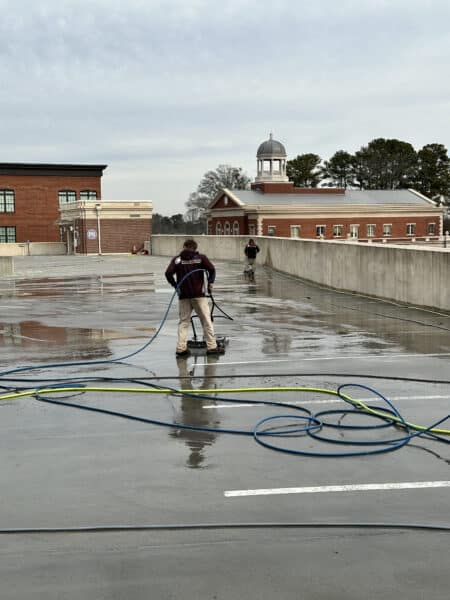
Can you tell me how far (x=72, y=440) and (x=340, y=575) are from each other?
12.3 feet

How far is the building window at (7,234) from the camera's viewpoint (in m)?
89.1

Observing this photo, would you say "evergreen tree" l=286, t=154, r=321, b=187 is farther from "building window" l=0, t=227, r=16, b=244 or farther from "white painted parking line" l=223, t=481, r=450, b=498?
"white painted parking line" l=223, t=481, r=450, b=498

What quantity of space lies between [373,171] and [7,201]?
65.6 meters

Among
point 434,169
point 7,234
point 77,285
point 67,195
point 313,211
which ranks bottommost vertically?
point 77,285

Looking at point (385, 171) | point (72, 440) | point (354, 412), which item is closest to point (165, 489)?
point (72, 440)

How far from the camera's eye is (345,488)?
622cm

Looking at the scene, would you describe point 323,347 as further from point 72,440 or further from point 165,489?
point 165,489

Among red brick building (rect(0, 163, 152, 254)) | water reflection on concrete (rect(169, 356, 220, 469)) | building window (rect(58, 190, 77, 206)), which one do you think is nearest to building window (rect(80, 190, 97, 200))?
red brick building (rect(0, 163, 152, 254))

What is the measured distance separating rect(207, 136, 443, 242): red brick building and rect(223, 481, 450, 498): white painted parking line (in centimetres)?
8318

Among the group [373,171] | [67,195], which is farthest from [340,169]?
[67,195]

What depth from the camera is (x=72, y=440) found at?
775 cm

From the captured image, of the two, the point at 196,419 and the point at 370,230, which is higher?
the point at 370,230

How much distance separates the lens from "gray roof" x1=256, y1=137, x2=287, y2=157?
98.7 metres

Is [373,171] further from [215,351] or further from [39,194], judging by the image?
[215,351]
